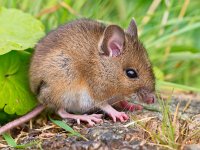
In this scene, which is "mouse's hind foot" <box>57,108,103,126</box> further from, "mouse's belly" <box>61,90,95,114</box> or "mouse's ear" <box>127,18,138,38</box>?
"mouse's ear" <box>127,18,138,38</box>

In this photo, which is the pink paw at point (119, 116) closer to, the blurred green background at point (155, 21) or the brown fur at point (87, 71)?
the brown fur at point (87, 71)

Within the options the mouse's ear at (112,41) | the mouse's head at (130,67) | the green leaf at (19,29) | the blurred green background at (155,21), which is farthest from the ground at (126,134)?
the blurred green background at (155,21)

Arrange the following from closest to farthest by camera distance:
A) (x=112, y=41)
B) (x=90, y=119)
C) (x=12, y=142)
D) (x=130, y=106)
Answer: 1. (x=12, y=142)
2. (x=90, y=119)
3. (x=112, y=41)
4. (x=130, y=106)

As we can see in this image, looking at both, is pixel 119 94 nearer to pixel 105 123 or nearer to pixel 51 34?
pixel 105 123

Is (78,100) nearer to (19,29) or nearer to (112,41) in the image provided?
(112,41)

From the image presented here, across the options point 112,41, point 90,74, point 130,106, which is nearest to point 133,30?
point 112,41
